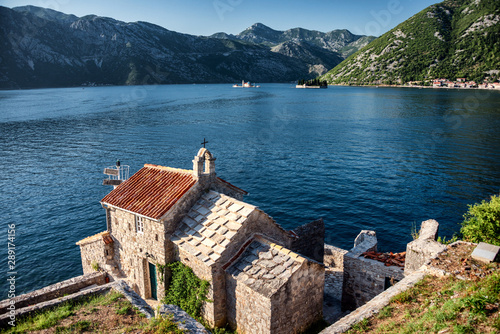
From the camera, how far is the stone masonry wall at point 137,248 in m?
17.6

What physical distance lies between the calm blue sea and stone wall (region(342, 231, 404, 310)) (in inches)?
479

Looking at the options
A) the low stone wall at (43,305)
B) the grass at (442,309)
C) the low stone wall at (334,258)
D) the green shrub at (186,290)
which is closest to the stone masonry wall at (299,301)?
the green shrub at (186,290)

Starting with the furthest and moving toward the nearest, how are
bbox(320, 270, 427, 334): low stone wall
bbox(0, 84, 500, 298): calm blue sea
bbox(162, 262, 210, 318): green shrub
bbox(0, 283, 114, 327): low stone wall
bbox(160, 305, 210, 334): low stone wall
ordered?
1. bbox(0, 84, 500, 298): calm blue sea
2. bbox(162, 262, 210, 318): green shrub
3. bbox(0, 283, 114, 327): low stone wall
4. bbox(160, 305, 210, 334): low stone wall
5. bbox(320, 270, 427, 334): low stone wall

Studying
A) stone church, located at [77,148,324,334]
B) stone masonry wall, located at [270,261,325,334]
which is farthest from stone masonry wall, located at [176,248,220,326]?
stone masonry wall, located at [270,261,325,334]

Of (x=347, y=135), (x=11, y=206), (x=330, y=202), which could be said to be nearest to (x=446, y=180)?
(x=330, y=202)

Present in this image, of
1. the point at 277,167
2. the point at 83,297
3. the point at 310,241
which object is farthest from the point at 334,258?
the point at 277,167

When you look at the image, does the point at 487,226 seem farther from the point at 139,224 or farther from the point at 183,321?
the point at 139,224

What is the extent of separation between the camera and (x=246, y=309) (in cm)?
1464

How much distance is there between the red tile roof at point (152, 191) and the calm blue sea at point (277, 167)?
12237 mm

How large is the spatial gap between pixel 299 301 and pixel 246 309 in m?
2.52

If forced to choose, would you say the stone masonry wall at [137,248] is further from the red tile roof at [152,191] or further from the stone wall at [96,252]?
the red tile roof at [152,191]

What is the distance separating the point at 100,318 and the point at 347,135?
222ft

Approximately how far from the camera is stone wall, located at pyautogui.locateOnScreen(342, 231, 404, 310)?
659 inches

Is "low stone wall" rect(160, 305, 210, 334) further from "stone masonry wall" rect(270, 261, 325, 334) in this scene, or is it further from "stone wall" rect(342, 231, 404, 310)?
"stone wall" rect(342, 231, 404, 310)
